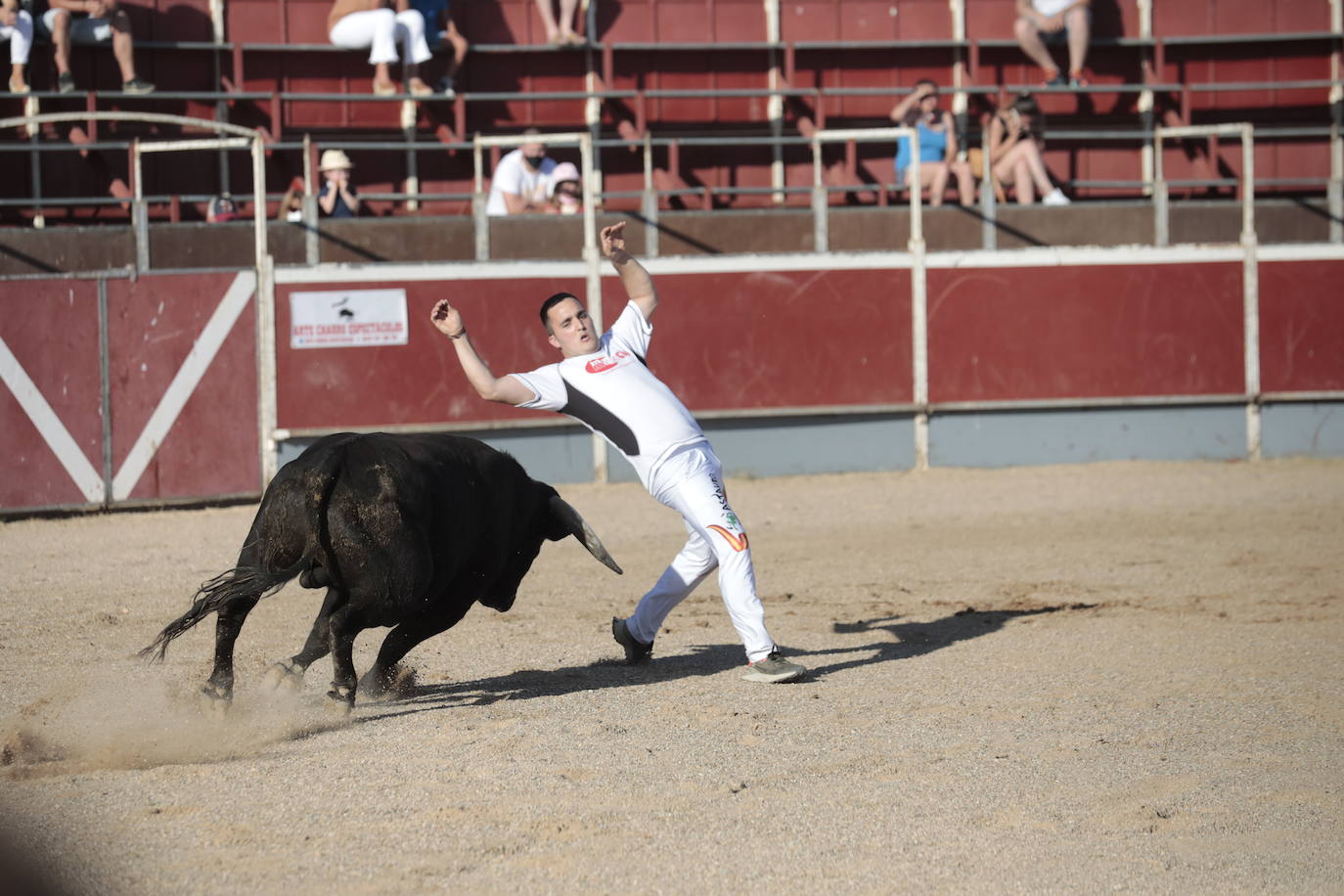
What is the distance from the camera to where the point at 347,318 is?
12445 mm

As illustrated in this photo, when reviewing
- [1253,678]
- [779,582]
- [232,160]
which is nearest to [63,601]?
[779,582]

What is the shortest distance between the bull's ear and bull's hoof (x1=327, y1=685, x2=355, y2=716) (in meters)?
1.11

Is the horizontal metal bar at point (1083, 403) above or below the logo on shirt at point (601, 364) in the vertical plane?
below

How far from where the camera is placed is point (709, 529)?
20.8 feet

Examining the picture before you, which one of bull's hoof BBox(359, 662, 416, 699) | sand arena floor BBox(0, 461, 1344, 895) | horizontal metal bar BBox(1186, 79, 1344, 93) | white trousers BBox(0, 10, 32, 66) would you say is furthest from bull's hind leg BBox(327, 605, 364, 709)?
horizontal metal bar BBox(1186, 79, 1344, 93)

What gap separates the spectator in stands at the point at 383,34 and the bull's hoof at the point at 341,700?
970 cm

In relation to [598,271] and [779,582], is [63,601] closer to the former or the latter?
[779,582]

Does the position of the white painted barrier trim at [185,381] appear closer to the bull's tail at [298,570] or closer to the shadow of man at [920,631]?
the shadow of man at [920,631]

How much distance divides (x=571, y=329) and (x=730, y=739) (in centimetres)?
185

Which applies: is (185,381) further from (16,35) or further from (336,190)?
(16,35)

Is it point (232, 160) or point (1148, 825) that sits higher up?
point (232, 160)

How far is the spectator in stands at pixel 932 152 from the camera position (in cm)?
1437

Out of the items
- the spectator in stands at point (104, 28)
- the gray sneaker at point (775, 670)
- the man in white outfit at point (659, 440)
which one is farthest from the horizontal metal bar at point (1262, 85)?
the gray sneaker at point (775, 670)

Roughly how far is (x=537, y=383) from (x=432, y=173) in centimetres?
977
